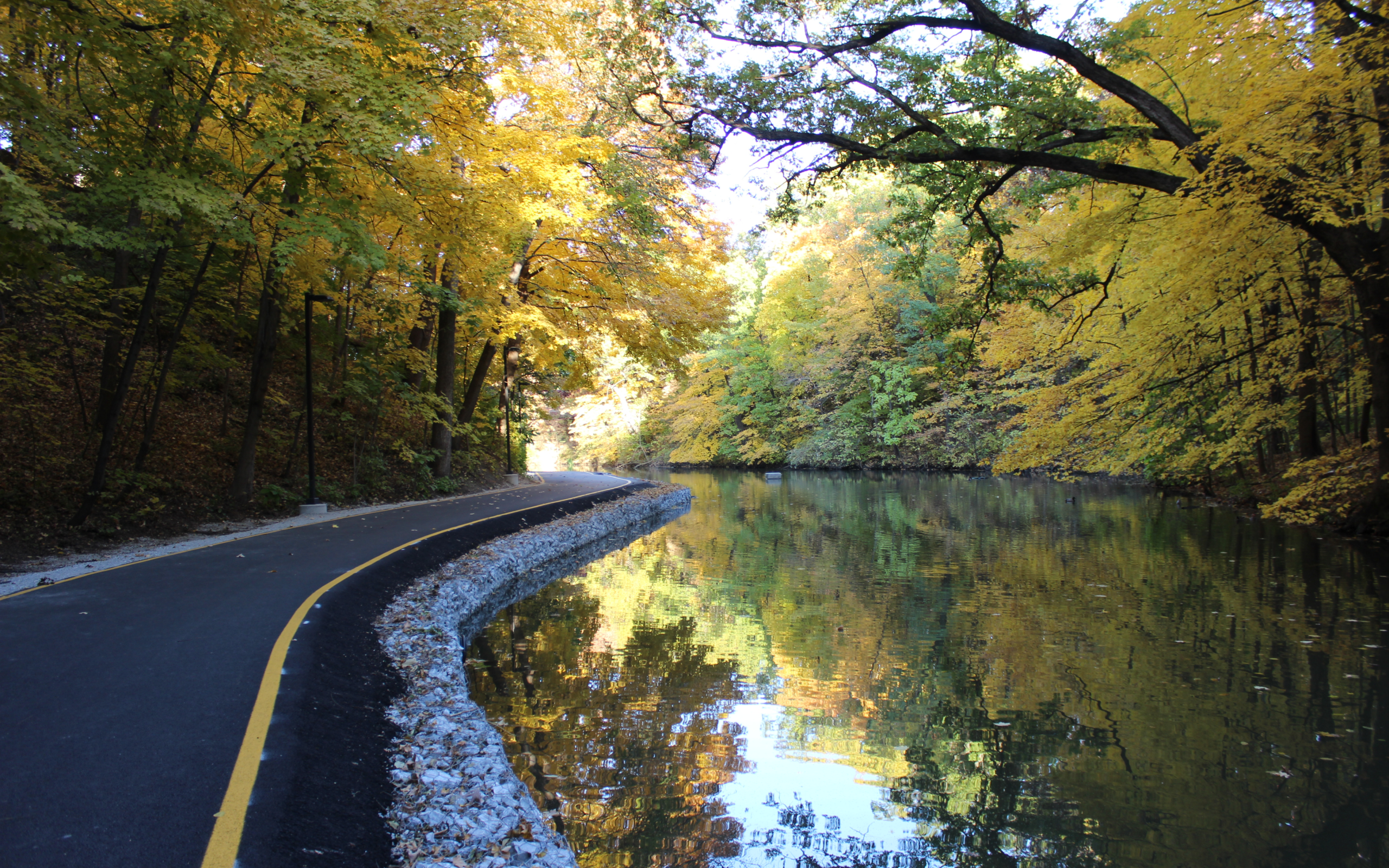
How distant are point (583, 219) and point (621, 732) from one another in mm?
13359

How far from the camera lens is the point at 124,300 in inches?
525

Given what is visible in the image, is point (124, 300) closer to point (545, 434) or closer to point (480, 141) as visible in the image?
point (480, 141)

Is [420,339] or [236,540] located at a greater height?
[420,339]

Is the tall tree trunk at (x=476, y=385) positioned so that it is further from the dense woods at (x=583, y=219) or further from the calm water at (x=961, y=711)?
the calm water at (x=961, y=711)

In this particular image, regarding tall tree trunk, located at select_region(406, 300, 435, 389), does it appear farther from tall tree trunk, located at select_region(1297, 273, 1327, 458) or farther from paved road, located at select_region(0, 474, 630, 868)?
tall tree trunk, located at select_region(1297, 273, 1327, 458)

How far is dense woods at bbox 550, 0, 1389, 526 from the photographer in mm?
9836

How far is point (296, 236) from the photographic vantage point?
35.6 feet

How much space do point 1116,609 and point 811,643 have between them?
160 inches

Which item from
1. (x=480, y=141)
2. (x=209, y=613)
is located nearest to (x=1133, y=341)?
(x=480, y=141)

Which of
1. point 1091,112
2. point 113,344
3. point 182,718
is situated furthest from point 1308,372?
point 113,344

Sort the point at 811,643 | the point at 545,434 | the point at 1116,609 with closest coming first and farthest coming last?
the point at 811,643
the point at 1116,609
the point at 545,434

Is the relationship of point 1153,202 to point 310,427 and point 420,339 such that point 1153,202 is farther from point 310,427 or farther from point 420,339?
point 420,339

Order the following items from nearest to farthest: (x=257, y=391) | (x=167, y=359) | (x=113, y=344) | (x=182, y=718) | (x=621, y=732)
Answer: (x=182, y=718), (x=621, y=732), (x=167, y=359), (x=113, y=344), (x=257, y=391)

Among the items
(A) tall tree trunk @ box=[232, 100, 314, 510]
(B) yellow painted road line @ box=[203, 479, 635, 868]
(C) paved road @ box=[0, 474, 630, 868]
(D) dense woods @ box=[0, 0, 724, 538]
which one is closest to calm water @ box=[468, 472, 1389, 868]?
(C) paved road @ box=[0, 474, 630, 868]
